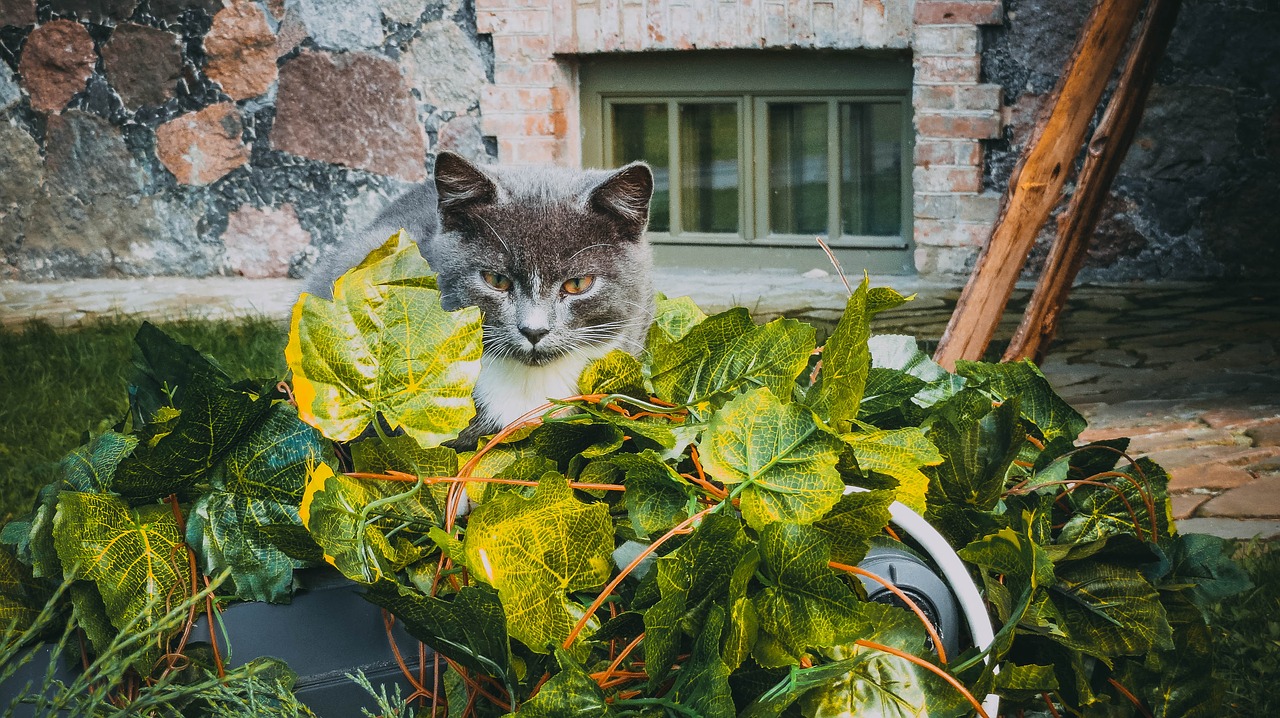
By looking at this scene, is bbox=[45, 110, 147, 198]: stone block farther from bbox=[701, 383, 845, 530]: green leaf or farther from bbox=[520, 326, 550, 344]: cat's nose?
bbox=[701, 383, 845, 530]: green leaf

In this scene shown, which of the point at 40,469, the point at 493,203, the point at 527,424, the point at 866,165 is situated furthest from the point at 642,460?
the point at 866,165

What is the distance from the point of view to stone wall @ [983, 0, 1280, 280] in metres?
3.69

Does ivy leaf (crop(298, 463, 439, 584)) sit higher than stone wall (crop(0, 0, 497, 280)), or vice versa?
stone wall (crop(0, 0, 497, 280))

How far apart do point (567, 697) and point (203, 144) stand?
4.10m

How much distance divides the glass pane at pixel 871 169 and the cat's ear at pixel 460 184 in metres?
2.75

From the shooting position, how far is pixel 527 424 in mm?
915

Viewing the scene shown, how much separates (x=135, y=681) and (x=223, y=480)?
161 millimetres

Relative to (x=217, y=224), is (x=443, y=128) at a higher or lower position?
higher

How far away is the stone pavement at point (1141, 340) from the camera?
244 cm

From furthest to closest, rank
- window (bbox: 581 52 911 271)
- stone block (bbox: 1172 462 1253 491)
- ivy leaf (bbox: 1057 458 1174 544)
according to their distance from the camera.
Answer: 1. window (bbox: 581 52 911 271)
2. stone block (bbox: 1172 462 1253 491)
3. ivy leaf (bbox: 1057 458 1174 544)

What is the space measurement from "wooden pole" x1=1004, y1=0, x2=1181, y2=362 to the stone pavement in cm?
39

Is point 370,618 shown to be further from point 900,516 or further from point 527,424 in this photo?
point 900,516

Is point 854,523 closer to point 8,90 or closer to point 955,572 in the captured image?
point 955,572

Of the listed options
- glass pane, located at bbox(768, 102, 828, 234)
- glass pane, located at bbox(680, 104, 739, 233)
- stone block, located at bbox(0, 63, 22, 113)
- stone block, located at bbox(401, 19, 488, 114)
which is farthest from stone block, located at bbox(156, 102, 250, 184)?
glass pane, located at bbox(768, 102, 828, 234)
